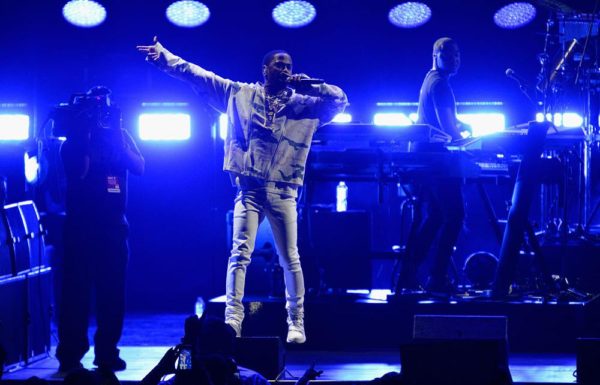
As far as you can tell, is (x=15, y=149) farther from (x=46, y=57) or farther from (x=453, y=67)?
(x=453, y=67)

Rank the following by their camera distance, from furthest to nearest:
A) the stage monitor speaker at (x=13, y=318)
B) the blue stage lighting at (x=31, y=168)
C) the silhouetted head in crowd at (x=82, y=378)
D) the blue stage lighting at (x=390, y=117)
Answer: the blue stage lighting at (x=390, y=117) → the blue stage lighting at (x=31, y=168) → the stage monitor speaker at (x=13, y=318) → the silhouetted head in crowd at (x=82, y=378)

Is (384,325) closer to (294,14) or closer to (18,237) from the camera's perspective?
(18,237)

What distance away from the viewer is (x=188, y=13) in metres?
11.8

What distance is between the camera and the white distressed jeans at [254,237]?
636cm

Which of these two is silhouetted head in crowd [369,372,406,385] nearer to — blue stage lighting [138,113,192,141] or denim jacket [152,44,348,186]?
denim jacket [152,44,348,186]

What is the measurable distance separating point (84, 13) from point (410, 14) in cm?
408

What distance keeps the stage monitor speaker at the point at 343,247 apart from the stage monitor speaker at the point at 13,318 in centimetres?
239

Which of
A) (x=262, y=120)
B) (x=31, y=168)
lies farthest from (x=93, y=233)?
(x=31, y=168)

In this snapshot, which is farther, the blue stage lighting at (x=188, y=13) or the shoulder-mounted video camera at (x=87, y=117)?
the blue stage lighting at (x=188, y=13)

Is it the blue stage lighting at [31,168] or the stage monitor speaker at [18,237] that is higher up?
the blue stage lighting at [31,168]

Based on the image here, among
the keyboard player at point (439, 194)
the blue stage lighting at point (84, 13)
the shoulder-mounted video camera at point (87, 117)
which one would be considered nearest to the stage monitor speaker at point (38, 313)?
the shoulder-mounted video camera at point (87, 117)

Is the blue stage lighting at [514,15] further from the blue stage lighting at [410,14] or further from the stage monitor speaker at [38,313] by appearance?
the stage monitor speaker at [38,313]

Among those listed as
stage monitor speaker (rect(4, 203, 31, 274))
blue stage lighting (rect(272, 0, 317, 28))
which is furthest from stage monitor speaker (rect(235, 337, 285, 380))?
blue stage lighting (rect(272, 0, 317, 28))

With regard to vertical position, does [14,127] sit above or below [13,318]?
above
